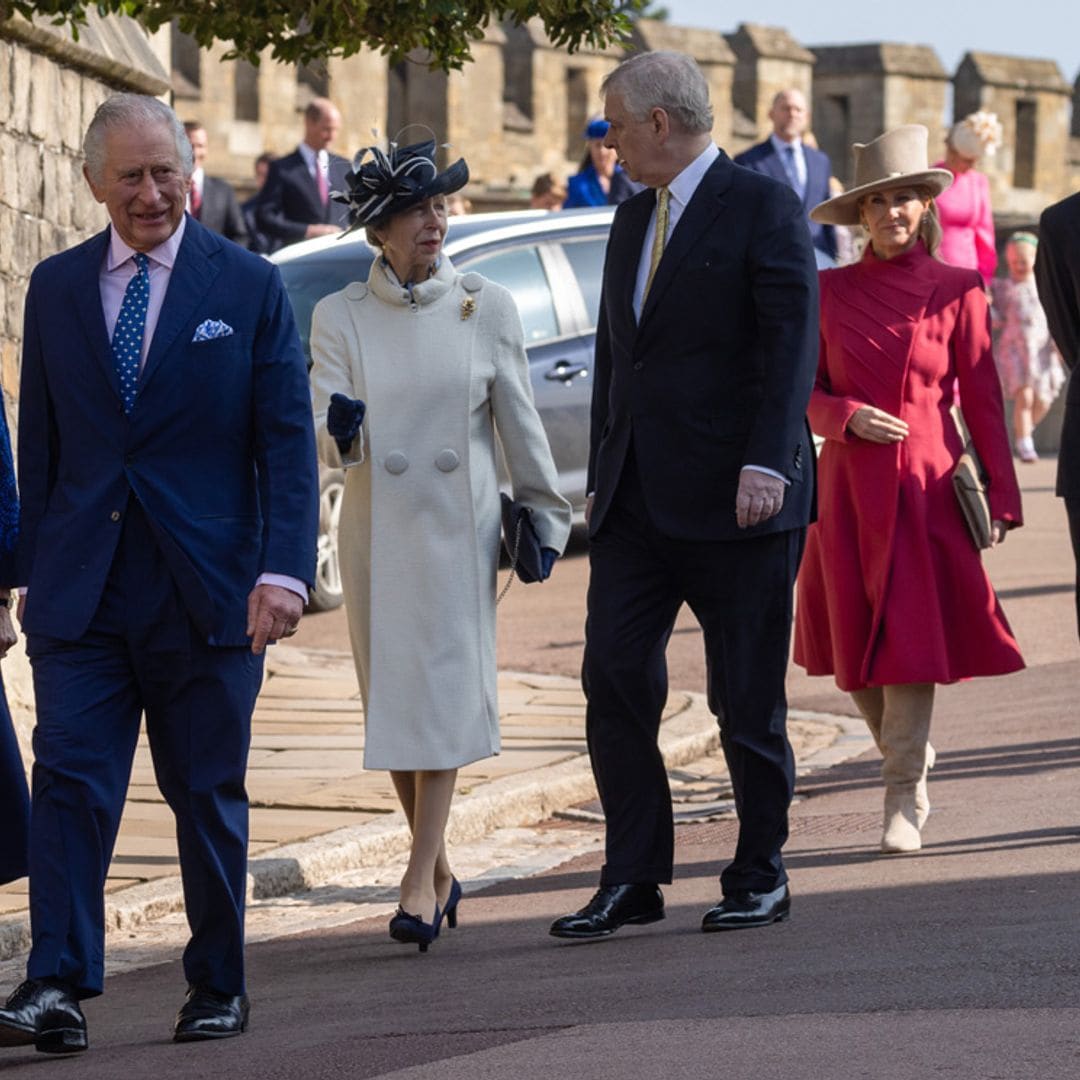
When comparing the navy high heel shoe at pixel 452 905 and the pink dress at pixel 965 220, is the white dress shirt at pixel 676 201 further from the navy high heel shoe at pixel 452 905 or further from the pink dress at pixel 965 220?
the pink dress at pixel 965 220

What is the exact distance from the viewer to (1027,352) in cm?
2262

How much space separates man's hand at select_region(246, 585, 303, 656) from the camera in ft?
18.9

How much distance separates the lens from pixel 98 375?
19.1 feet

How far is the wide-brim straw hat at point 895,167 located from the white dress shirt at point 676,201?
1284 millimetres

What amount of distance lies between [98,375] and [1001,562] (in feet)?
33.7

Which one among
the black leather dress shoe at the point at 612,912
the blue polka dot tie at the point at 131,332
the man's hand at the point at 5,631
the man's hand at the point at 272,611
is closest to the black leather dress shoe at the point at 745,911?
the black leather dress shoe at the point at 612,912

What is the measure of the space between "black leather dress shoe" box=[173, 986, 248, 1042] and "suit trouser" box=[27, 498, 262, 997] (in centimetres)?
2

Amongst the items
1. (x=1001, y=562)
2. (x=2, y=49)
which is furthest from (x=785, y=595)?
(x=1001, y=562)

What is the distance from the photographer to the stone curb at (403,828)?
7352 millimetres

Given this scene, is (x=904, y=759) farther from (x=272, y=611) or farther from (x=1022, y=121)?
(x=1022, y=121)

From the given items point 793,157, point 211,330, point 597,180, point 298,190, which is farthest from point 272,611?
point 793,157

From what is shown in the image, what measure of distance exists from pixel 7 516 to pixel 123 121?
0.88 meters

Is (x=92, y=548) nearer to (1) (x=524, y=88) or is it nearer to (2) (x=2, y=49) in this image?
(2) (x=2, y=49)

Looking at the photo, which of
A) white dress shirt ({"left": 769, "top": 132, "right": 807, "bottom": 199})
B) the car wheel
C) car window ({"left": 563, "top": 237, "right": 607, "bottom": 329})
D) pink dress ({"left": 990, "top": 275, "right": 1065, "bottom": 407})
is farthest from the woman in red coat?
pink dress ({"left": 990, "top": 275, "right": 1065, "bottom": 407})
